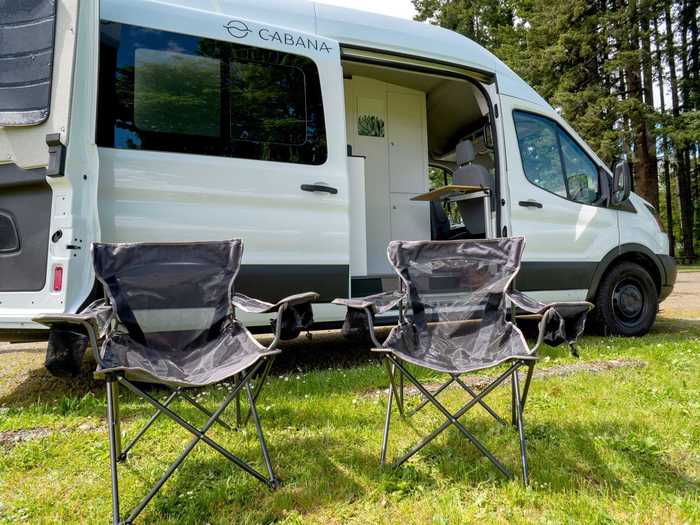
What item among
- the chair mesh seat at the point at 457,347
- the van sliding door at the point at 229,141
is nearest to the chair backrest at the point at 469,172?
the van sliding door at the point at 229,141

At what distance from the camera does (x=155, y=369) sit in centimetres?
198

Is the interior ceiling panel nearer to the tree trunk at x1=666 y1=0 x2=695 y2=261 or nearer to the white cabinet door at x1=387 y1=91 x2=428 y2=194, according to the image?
the white cabinet door at x1=387 y1=91 x2=428 y2=194

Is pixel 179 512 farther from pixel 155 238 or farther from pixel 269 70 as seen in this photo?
pixel 269 70

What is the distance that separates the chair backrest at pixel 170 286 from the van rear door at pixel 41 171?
1.29 ft

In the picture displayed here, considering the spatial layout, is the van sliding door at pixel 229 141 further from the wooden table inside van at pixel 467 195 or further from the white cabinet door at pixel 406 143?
the white cabinet door at pixel 406 143

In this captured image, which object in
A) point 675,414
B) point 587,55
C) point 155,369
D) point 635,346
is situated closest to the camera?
point 155,369

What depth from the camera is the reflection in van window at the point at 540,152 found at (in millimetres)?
4020

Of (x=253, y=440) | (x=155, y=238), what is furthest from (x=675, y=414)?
(x=155, y=238)

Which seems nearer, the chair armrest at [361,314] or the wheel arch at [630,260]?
the chair armrest at [361,314]

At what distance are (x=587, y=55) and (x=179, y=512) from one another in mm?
17787

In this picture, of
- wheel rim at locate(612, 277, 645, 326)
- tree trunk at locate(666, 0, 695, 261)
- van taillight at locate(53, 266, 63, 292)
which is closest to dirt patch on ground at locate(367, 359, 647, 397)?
wheel rim at locate(612, 277, 645, 326)

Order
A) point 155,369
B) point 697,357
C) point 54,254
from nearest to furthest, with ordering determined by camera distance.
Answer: point 155,369 < point 54,254 < point 697,357

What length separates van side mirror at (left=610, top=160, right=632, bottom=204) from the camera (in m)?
4.11

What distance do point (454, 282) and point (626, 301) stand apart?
9.18 ft
